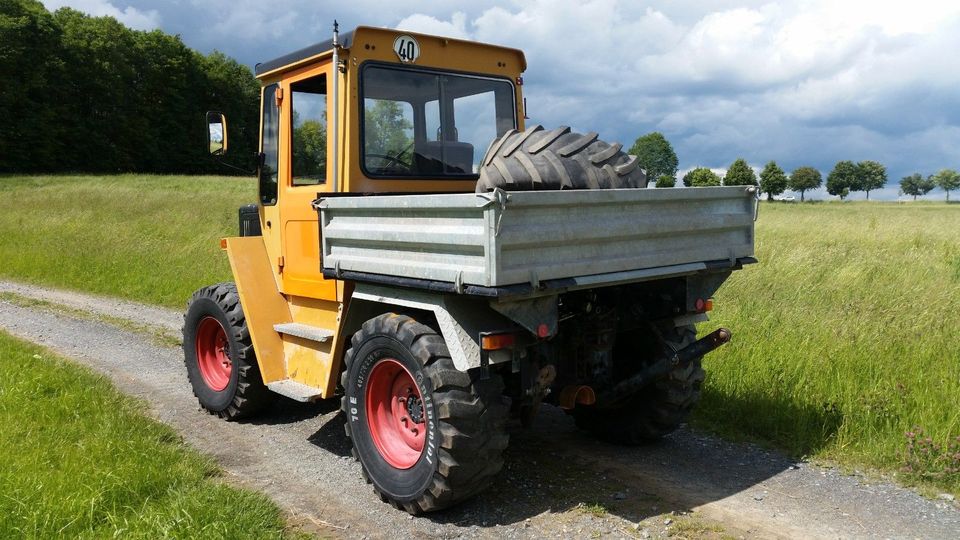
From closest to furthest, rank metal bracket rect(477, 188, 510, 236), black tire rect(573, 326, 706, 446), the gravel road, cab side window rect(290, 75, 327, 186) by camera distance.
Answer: metal bracket rect(477, 188, 510, 236)
the gravel road
black tire rect(573, 326, 706, 446)
cab side window rect(290, 75, 327, 186)

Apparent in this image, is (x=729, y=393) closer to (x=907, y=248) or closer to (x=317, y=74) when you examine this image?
(x=317, y=74)

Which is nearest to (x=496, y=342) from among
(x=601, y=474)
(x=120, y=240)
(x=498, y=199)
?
(x=498, y=199)

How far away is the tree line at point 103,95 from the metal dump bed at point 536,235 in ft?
145

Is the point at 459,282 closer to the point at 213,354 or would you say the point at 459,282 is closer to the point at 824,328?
the point at 213,354

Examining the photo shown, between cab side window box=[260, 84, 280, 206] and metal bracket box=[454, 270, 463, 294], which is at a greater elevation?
cab side window box=[260, 84, 280, 206]

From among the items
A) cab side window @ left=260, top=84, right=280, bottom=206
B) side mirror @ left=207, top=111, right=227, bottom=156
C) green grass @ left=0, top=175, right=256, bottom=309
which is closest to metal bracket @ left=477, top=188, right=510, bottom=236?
cab side window @ left=260, top=84, right=280, bottom=206

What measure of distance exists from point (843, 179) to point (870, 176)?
5230mm

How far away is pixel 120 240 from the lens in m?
16.6

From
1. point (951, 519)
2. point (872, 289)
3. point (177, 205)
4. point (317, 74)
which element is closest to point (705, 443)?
point (951, 519)

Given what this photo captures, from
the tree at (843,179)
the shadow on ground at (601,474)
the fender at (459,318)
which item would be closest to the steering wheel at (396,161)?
the fender at (459,318)

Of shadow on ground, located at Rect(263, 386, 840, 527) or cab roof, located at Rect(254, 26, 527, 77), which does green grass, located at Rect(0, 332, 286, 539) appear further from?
cab roof, located at Rect(254, 26, 527, 77)

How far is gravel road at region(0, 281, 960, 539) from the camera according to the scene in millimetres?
3879

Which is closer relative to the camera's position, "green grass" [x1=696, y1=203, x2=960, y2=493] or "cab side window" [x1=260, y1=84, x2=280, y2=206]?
"green grass" [x1=696, y1=203, x2=960, y2=493]

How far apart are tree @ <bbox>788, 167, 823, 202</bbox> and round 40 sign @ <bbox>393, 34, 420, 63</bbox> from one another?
114066mm
